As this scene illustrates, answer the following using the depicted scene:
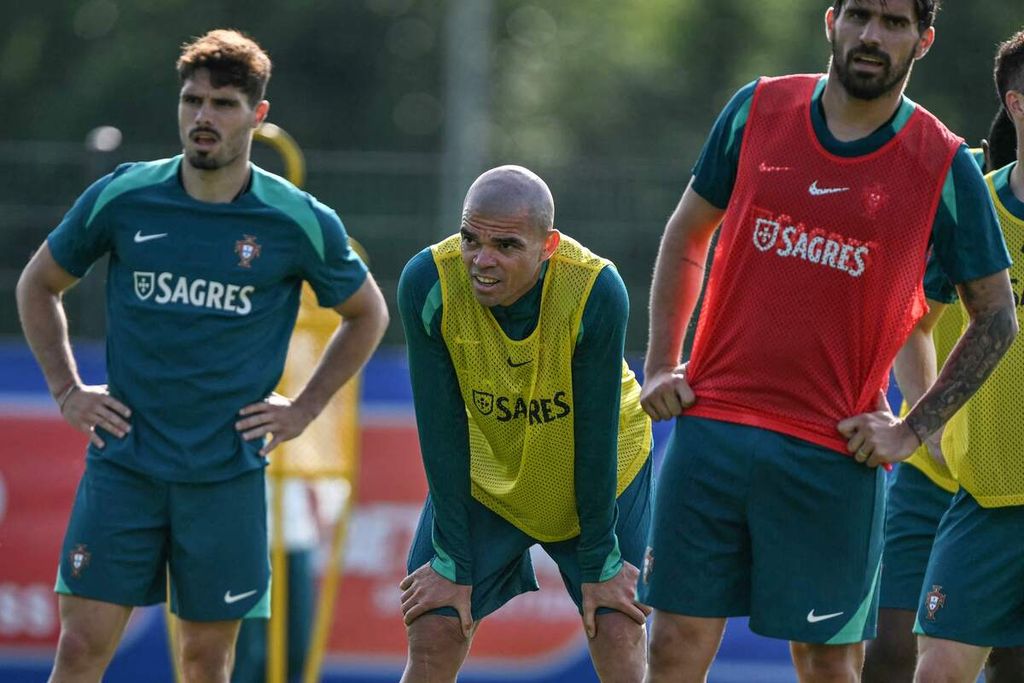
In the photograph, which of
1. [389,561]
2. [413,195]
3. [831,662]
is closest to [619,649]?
[831,662]

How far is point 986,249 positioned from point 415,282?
160 cm

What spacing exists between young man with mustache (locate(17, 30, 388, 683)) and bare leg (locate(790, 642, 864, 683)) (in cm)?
216

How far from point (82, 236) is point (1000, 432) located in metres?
3.21

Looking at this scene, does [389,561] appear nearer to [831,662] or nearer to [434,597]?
[434,597]

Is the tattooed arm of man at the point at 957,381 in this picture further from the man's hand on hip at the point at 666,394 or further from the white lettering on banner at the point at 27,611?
the white lettering on banner at the point at 27,611

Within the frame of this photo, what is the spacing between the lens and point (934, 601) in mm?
5039

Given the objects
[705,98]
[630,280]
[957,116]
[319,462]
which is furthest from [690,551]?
[705,98]

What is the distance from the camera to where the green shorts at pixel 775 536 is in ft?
15.0

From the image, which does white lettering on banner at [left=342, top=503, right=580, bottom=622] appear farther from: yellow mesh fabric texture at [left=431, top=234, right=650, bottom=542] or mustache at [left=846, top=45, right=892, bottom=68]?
mustache at [left=846, top=45, right=892, bottom=68]

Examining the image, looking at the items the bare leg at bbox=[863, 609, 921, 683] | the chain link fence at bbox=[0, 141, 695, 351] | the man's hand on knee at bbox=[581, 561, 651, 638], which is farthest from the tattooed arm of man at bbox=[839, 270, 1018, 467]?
the chain link fence at bbox=[0, 141, 695, 351]

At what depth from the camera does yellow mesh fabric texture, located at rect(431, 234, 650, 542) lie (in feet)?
16.0

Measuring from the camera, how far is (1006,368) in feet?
16.5

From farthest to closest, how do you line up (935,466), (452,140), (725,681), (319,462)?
(452,140) → (725,681) → (319,462) → (935,466)

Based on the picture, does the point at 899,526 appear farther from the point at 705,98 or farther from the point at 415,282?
the point at 705,98
